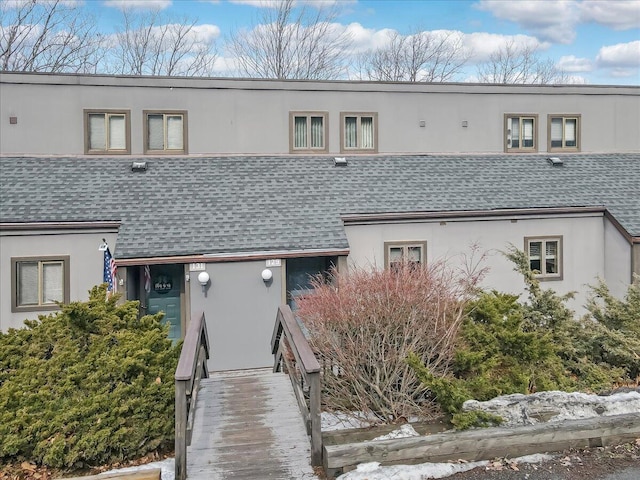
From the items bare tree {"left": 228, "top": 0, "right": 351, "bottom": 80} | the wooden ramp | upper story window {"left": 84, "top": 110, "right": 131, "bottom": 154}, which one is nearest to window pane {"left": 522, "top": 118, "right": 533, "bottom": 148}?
upper story window {"left": 84, "top": 110, "right": 131, "bottom": 154}

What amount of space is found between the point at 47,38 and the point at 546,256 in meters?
27.9

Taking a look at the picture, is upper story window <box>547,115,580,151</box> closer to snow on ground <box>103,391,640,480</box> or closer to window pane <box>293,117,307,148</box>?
window pane <box>293,117,307,148</box>

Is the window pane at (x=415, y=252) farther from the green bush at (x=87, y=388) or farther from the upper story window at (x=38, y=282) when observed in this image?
the upper story window at (x=38, y=282)

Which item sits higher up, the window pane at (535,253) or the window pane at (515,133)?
the window pane at (515,133)

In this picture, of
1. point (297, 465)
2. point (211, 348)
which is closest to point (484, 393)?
point (297, 465)

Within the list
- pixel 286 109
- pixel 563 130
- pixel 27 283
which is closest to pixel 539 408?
pixel 27 283

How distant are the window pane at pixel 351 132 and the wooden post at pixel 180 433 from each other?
1054 centimetres

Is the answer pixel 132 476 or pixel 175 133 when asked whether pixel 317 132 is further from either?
pixel 132 476

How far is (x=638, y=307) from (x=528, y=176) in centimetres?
686

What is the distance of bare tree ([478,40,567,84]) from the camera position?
4072 centimetres

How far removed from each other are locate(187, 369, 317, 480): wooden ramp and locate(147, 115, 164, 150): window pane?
7863 millimetres

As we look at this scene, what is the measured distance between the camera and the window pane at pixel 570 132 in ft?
52.7

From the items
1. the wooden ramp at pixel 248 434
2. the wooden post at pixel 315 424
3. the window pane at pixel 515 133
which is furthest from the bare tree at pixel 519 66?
the wooden post at pixel 315 424

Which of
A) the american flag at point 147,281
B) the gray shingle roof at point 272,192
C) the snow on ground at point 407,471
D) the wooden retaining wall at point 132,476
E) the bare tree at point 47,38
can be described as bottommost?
the snow on ground at point 407,471
